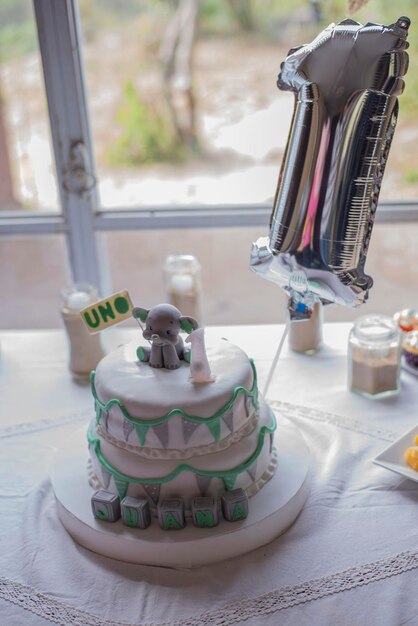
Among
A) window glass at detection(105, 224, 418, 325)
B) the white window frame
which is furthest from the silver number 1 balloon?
window glass at detection(105, 224, 418, 325)

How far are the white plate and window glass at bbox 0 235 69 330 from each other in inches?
48.6

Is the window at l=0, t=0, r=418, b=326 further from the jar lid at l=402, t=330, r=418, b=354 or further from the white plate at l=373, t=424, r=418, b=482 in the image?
the white plate at l=373, t=424, r=418, b=482

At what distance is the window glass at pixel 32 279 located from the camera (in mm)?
2043

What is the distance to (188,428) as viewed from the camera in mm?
837

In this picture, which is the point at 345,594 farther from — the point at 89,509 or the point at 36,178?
A: the point at 36,178

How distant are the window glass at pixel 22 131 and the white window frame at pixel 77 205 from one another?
94 mm

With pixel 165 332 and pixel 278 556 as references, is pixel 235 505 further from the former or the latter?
pixel 165 332

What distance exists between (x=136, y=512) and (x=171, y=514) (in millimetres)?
43

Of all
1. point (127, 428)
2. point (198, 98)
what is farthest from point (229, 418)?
point (198, 98)

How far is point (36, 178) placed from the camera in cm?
202

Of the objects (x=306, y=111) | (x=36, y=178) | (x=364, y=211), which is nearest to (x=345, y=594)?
(x=364, y=211)

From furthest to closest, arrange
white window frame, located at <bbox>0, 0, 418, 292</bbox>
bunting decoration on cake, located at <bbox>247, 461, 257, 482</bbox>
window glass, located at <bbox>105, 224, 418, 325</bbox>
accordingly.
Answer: window glass, located at <bbox>105, 224, 418, 325</bbox>
white window frame, located at <bbox>0, 0, 418, 292</bbox>
bunting decoration on cake, located at <bbox>247, 461, 257, 482</bbox>

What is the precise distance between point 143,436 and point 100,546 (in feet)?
0.48

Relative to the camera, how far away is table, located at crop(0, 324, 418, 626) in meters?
0.78
